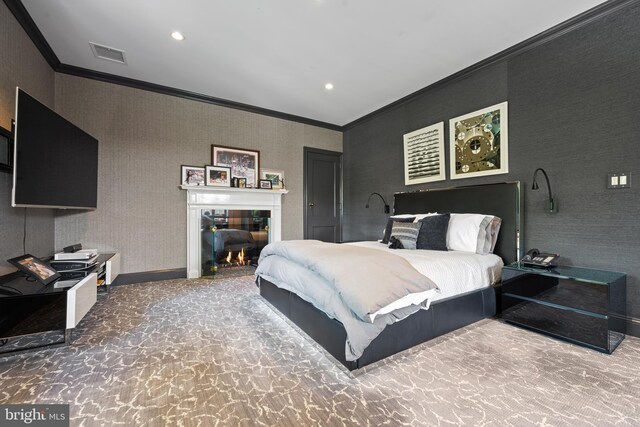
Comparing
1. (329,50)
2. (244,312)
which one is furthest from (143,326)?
(329,50)

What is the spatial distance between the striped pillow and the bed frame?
73 cm

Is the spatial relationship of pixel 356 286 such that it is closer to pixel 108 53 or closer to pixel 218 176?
pixel 218 176

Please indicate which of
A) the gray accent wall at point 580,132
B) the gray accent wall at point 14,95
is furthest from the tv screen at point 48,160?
the gray accent wall at point 580,132

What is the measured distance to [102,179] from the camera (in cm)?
357

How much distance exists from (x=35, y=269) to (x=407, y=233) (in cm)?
341

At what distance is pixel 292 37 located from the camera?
280 cm

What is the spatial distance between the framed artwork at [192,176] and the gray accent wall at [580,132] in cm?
390

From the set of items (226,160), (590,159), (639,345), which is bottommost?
(639,345)

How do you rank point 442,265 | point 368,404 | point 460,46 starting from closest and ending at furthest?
1. point 368,404
2. point 442,265
3. point 460,46

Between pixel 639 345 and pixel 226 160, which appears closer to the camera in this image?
pixel 639 345

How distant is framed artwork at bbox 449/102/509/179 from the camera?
3057mm

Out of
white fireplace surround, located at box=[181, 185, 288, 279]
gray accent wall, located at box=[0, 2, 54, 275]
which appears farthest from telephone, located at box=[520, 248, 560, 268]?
gray accent wall, located at box=[0, 2, 54, 275]

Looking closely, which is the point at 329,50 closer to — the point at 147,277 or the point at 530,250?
the point at 530,250

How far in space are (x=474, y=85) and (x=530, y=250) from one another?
6.89 feet
